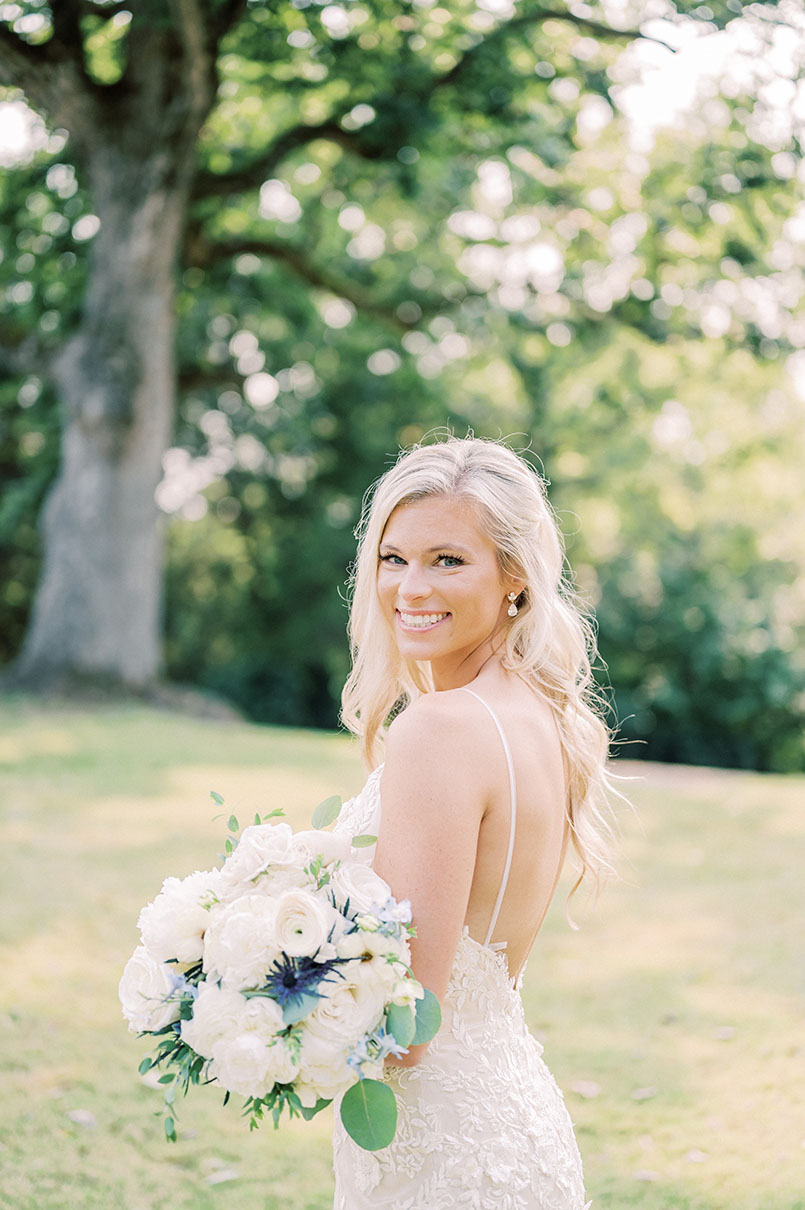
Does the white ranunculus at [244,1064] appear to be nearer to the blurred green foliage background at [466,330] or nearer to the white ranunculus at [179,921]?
the white ranunculus at [179,921]

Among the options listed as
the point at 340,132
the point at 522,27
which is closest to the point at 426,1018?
the point at 522,27

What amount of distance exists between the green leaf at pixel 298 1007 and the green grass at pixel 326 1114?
112cm

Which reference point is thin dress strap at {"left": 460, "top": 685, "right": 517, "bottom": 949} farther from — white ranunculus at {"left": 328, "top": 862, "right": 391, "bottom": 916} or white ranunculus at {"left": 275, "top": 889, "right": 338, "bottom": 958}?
white ranunculus at {"left": 275, "top": 889, "right": 338, "bottom": 958}

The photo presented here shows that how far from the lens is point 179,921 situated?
6.93 feet

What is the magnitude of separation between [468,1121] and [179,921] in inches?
29.2

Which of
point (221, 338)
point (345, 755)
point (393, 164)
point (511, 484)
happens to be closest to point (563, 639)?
point (511, 484)

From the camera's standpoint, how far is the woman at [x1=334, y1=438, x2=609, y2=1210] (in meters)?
2.08

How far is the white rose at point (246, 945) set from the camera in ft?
6.40

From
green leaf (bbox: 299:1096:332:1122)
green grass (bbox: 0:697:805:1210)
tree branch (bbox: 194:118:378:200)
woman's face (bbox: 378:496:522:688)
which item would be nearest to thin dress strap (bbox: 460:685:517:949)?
woman's face (bbox: 378:496:522:688)

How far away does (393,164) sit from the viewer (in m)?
14.9

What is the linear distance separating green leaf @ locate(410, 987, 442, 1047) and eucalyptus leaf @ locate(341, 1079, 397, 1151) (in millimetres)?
106

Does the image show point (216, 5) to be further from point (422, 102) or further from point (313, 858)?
point (313, 858)

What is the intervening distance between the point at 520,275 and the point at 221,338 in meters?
6.01

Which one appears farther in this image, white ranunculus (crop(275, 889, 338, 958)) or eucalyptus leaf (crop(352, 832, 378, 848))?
eucalyptus leaf (crop(352, 832, 378, 848))
